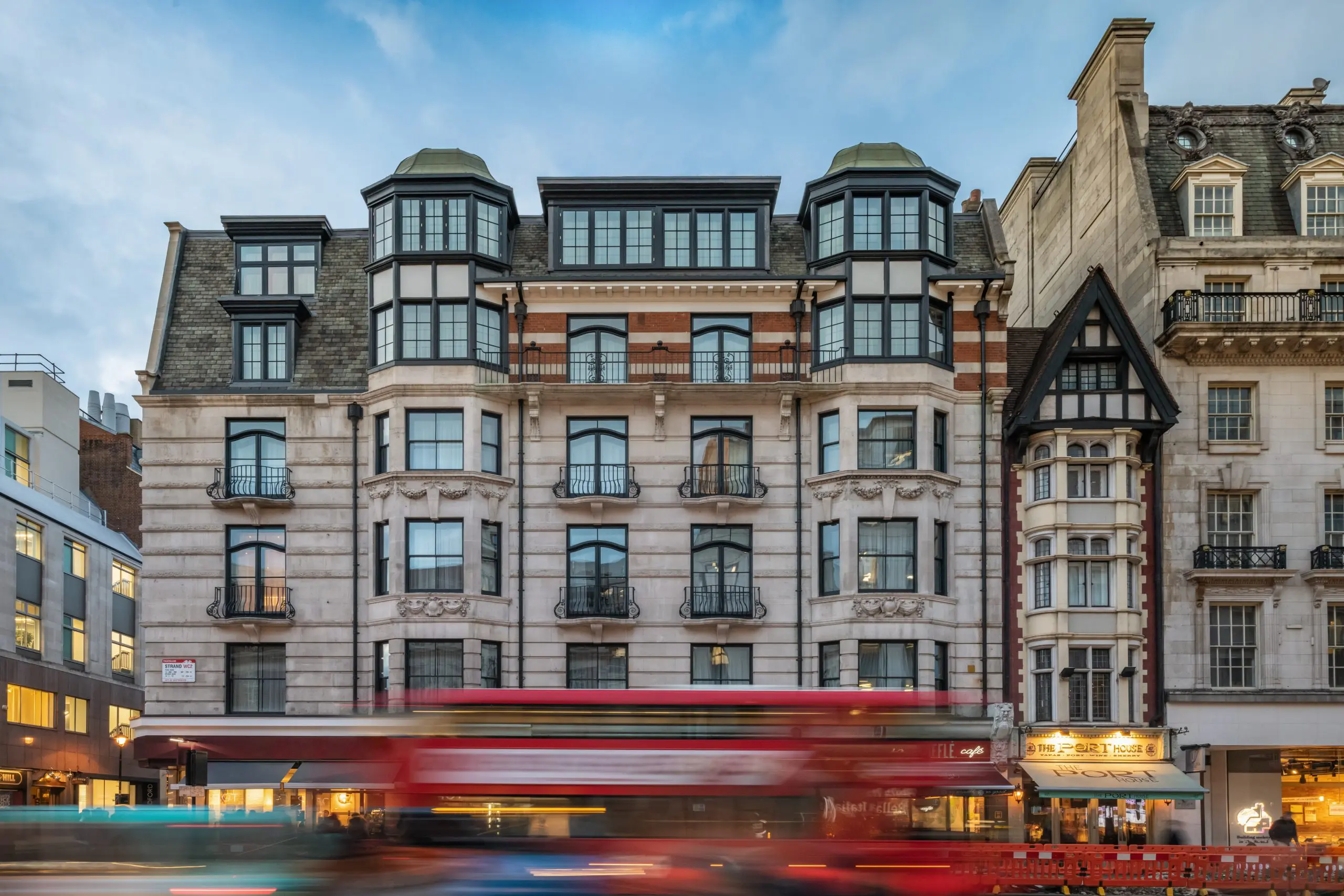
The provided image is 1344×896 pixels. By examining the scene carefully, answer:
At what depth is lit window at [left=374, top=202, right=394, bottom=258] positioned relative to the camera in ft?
118

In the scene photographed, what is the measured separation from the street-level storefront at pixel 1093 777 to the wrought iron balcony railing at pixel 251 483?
20.6 m

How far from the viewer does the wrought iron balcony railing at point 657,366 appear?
35.6 metres

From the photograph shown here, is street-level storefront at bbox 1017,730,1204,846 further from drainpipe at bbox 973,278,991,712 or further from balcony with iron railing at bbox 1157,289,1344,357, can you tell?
balcony with iron railing at bbox 1157,289,1344,357

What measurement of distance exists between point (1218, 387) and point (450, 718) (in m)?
24.8

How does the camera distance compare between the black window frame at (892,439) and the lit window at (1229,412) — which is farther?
the lit window at (1229,412)

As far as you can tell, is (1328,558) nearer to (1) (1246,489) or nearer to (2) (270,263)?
(1) (1246,489)

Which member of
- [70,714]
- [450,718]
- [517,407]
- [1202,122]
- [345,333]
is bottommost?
[70,714]

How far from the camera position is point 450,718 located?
2088cm

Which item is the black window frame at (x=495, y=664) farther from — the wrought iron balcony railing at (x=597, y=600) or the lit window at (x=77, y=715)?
the lit window at (x=77, y=715)

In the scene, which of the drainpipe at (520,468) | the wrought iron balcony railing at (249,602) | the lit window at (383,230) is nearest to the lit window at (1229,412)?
the drainpipe at (520,468)

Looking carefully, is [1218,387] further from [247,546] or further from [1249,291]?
[247,546]

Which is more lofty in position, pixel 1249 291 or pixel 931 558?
pixel 1249 291

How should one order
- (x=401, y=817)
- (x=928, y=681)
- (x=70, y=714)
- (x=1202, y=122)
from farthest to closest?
(x=70, y=714) < (x=1202, y=122) < (x=928, y=681) < (x=401, y=817)

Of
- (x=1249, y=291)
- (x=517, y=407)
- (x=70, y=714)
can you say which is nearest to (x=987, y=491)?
(x=1249, y=291)
